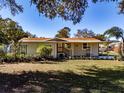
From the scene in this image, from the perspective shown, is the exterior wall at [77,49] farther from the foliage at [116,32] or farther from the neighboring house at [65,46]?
the foliage at [116,32]

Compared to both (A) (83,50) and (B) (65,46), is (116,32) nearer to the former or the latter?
(A) (83,50)

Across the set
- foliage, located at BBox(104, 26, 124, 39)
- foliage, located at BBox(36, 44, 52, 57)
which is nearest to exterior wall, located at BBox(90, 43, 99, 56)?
foliage, located at BBox(104, 26, 124, 39)

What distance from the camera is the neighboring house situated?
3778cm

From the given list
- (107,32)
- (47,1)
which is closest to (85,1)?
(47,1)

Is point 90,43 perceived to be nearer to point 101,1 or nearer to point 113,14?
point 113,14

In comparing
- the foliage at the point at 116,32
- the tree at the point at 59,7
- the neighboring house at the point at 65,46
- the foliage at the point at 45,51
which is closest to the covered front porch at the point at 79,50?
the neighboring house at the point at 65,46

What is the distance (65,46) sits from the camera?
41.6 meters

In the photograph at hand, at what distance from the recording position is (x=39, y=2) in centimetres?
1620

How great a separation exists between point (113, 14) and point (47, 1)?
12959mm

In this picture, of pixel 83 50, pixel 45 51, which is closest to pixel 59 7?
pixel 45 51

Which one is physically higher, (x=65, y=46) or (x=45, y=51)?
(x=65, y=46)

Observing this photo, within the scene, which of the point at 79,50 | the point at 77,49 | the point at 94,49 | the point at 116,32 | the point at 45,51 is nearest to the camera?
the point at 45,51

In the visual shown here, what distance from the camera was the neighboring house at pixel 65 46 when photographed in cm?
3778

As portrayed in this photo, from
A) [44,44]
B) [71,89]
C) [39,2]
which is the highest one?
[39,2]
